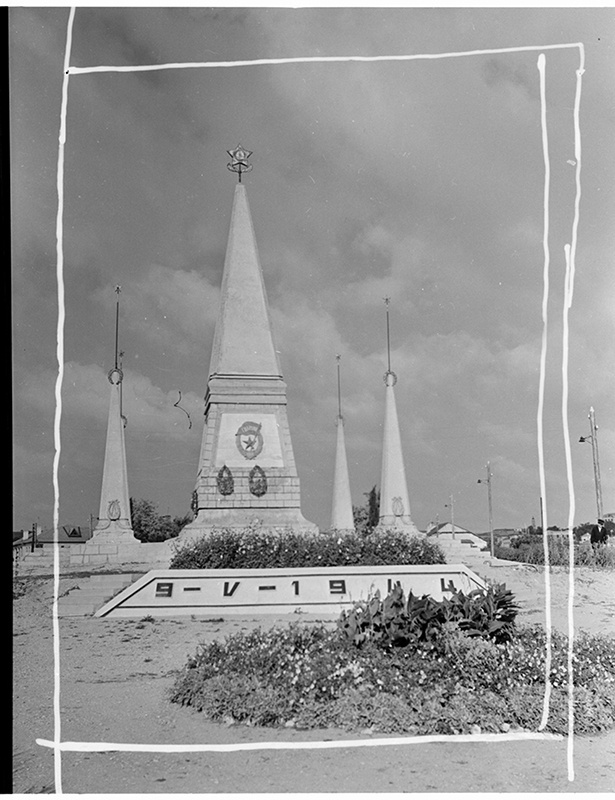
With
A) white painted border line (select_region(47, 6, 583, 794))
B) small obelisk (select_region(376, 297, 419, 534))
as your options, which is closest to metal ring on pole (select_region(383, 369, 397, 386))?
small obelisk (select_region(376, 297, 419, 534))

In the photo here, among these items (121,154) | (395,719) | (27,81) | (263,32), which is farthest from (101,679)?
(263,32)

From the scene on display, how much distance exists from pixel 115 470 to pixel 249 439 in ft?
11.7

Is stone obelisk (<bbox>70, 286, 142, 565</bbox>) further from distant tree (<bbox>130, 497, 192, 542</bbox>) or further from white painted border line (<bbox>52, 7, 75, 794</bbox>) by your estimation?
white painted border line (<bbox>52, 7, 75, 794</bbox>)

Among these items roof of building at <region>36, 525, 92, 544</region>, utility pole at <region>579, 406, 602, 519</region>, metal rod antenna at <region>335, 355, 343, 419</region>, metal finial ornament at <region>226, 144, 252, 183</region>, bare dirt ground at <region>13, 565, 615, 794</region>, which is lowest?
bare dirt ground at <region>13, 565, 615, 794</region>

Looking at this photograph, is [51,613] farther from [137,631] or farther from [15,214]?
[15,214]

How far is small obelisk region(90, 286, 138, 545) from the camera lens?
6483 mm

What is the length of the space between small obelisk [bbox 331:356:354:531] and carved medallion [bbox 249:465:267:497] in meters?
1.42

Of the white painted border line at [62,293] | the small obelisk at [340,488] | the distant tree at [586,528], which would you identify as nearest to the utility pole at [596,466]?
the distant tree at [586,528]

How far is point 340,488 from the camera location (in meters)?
8.46

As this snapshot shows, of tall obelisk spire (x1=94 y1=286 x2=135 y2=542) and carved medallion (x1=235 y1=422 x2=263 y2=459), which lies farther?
carved medallion (x1=235 y1=422 x2=263 y2=459)

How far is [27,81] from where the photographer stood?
555cm

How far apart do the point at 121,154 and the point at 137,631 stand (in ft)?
13.4

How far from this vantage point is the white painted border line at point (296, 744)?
178 inches

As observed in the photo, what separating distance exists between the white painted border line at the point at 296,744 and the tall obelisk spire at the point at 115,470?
228 centimetres
